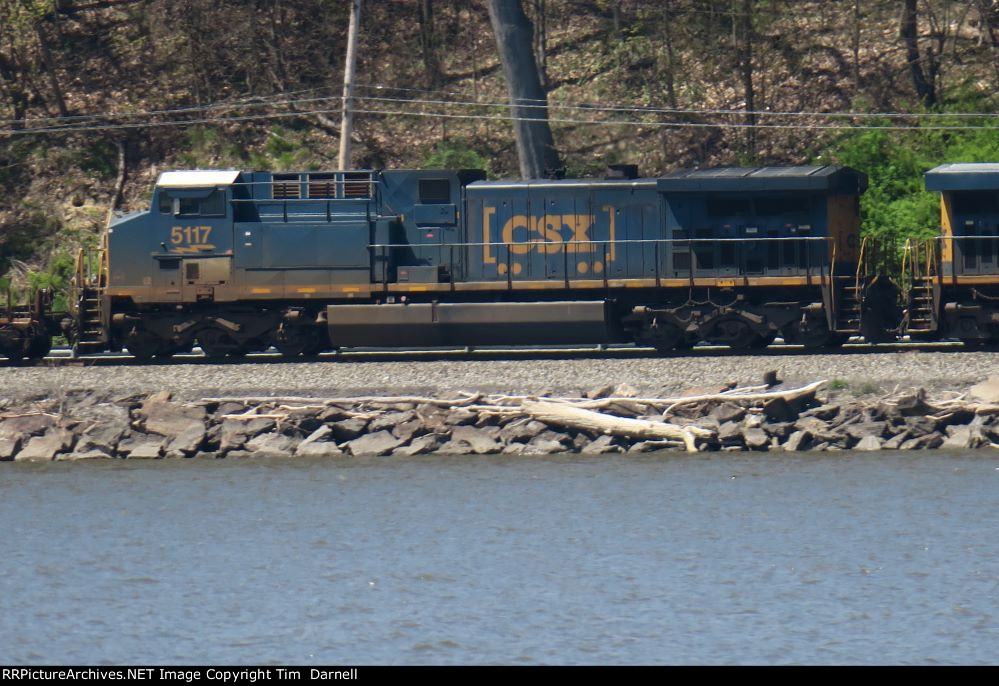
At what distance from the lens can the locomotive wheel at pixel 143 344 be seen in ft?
74.0

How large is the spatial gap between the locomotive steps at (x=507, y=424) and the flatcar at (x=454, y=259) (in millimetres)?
3695

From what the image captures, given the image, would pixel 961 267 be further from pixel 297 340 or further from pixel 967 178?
pixel 297 340

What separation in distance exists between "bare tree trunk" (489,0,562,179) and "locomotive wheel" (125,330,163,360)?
1026 centimetres

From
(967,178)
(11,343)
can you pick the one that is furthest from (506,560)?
(11,343)

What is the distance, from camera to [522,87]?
3106 centimetres

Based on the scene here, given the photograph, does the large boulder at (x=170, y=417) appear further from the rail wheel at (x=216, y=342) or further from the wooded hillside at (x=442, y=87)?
the wooded hillside at (x=442, y=87)

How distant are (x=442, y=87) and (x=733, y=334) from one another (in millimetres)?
17871

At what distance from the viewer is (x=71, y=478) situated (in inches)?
674

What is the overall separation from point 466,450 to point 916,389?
5473 millimetres

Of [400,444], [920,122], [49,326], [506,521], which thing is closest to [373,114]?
[920,122]

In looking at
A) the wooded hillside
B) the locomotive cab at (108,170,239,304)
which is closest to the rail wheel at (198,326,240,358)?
the locomotive cab at (108,170,239,304)

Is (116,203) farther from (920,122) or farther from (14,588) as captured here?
(14,588)

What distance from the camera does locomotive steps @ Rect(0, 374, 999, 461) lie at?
17516 millimetres

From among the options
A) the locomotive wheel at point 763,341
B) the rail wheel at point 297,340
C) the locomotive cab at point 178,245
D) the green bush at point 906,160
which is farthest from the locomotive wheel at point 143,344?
the green bush at point 906,160
